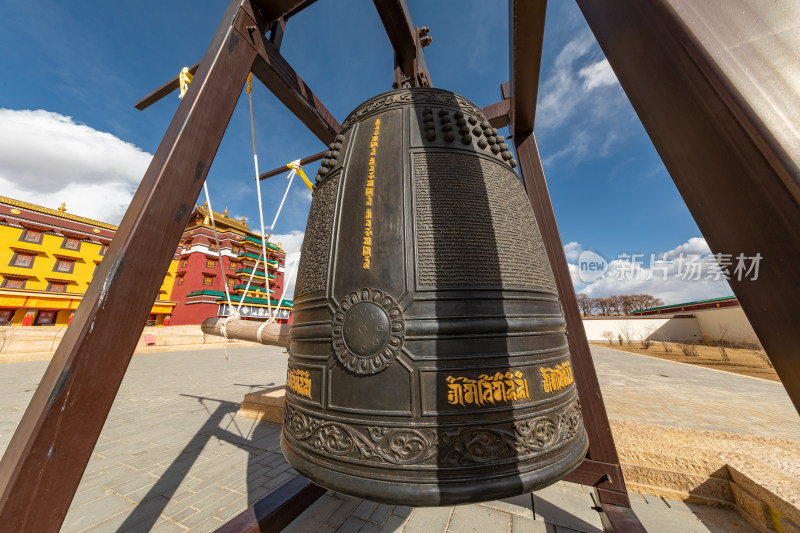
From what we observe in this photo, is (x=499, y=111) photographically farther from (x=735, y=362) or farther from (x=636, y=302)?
(x=636, y=302)

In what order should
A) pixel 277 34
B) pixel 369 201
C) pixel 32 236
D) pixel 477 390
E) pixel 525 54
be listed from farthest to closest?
pixel 32 236, pixel 277 34, pixel 525 54, pixel 369 201, pixel 477 390

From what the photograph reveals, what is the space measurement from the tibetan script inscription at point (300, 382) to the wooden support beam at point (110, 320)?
569mm

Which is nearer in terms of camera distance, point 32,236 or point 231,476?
point 231,476

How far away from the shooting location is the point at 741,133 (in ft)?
1.44

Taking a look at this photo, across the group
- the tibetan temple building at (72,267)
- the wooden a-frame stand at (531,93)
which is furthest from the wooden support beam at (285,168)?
the tibetan temple building at (72,267)

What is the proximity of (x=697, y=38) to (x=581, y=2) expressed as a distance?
1.38ft

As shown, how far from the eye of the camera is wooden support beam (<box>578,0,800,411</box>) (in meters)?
0.41

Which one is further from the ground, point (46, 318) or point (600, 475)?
point (46, 318)

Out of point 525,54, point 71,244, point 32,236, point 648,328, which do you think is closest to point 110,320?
point 525,54

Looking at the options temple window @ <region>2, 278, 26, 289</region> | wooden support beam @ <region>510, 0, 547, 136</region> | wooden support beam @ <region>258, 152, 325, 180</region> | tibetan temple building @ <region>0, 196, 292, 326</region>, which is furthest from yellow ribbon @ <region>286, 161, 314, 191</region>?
temple window @ <region>2, 278, 26, 289</region>

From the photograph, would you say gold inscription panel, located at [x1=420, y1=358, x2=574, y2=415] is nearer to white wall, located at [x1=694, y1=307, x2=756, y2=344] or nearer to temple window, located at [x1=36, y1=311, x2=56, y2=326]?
white wall, located at [x1=694, y1=307, x2=756, y2=344]

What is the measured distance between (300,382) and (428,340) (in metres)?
0.56

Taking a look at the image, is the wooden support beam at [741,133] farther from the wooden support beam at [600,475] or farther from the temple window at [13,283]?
the temple window at [13,283]

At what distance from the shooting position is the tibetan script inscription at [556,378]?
42.3 inches
